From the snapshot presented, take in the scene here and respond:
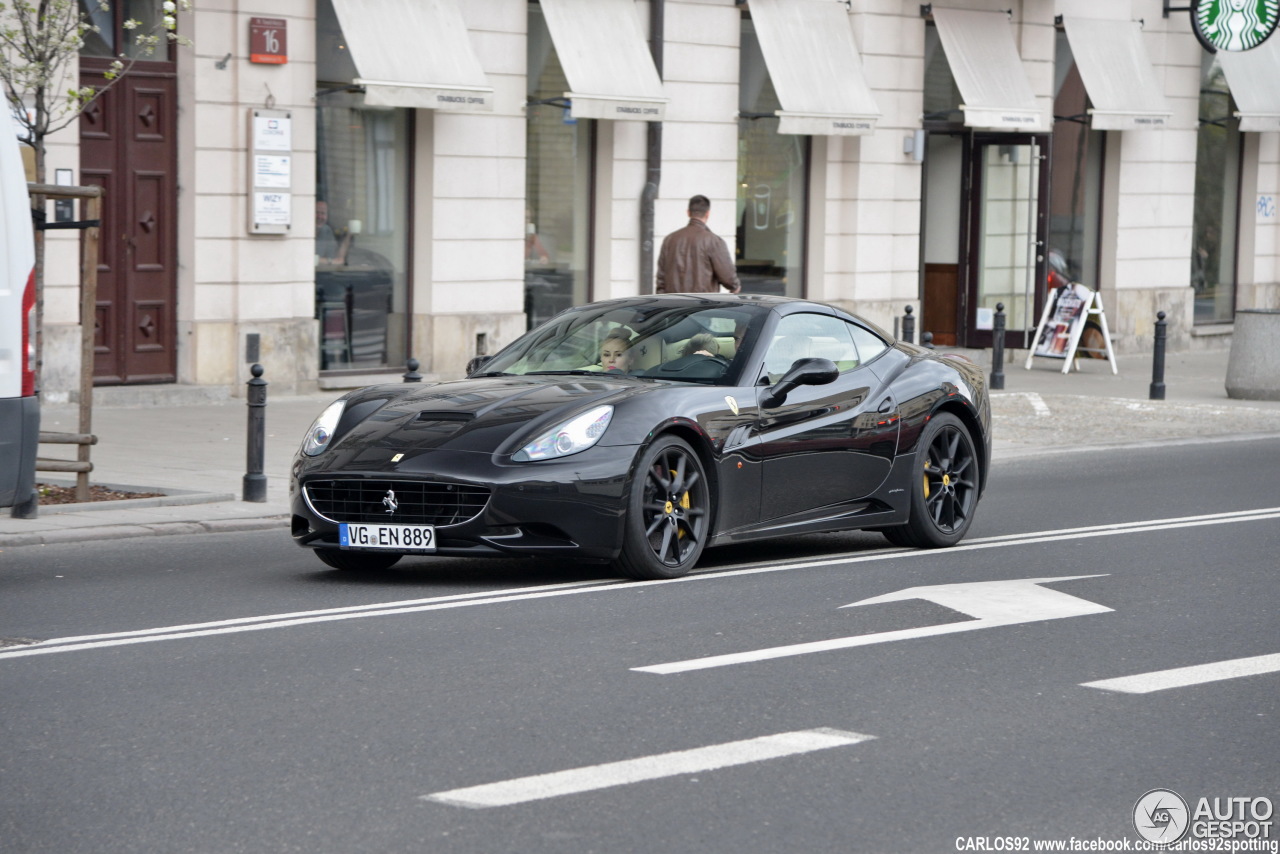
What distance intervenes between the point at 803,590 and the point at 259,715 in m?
3.41

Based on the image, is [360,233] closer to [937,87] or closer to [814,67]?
[814,67]

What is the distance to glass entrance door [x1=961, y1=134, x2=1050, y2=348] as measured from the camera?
86.1 feet

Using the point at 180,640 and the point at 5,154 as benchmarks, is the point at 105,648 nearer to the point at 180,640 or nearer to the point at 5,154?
the point at 180,640

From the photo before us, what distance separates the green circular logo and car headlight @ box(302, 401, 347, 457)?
21.0 meters

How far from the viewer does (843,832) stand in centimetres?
513

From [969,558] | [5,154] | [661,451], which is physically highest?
[5,154]

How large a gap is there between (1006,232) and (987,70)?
2134 mm

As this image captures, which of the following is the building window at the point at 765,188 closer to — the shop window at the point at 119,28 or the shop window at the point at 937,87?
the shop window at the point at 937,87

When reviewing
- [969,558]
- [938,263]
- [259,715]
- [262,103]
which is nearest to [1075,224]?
[938,263]

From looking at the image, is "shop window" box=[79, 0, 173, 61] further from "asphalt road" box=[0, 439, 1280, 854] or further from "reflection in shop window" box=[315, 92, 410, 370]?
"asphalt road" box=[0, 439, 1280, 854]

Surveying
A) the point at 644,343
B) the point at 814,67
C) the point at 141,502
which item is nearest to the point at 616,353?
the point at 644,343

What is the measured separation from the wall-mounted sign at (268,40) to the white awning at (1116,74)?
12415 millimetres

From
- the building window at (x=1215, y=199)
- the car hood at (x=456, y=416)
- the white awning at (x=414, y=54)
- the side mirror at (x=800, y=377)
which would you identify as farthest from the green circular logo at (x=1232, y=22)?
the car hood at (x=456, y=416)

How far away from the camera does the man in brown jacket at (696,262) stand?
16891mm
